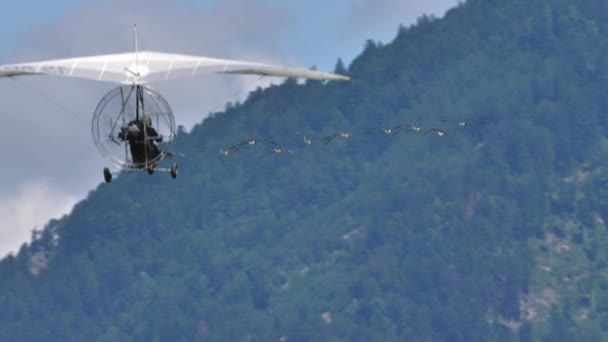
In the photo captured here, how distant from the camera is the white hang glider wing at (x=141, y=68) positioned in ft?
617

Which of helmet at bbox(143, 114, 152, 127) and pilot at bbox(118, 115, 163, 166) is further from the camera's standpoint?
helmet at bbox(143, 114, 152, 127)

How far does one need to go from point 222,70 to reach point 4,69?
45.3ft

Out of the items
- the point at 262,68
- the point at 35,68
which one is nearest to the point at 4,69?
the point at 35,68

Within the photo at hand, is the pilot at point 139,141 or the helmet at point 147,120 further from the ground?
the helmet at point 147,120

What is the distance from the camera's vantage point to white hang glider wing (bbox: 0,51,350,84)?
188m

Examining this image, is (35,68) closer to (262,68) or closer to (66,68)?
(66,68)

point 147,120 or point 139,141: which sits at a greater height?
point 147,120

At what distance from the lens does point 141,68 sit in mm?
189750

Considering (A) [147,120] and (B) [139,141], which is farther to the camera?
(A) [147,120]

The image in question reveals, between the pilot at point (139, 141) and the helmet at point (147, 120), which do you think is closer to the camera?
the pilot at point (139, 141)

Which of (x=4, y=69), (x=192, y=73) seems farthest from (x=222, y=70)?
(x=4, y=69)

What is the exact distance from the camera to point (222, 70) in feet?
618

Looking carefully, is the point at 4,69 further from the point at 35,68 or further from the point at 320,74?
the point at 320,74

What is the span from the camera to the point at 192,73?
617ft
